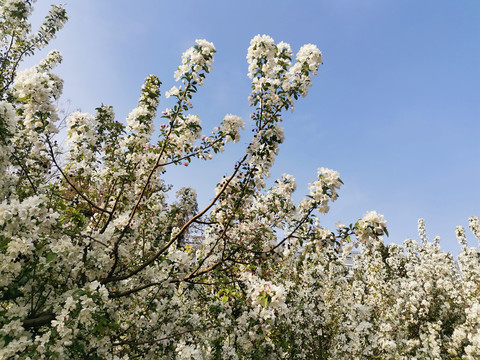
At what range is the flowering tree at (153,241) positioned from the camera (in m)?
3.46

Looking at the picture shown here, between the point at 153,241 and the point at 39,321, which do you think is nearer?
the point at 39,321

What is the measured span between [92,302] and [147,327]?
245 centimetres

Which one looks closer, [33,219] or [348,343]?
[33,219]

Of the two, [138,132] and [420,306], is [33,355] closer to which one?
[138,132]

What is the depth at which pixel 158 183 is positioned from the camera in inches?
237

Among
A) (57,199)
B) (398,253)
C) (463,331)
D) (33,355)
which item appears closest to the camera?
(33,355)

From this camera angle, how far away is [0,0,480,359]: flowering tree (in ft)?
11.3

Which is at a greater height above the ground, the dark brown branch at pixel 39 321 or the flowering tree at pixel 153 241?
→ the flowering tree at pixel 153 241

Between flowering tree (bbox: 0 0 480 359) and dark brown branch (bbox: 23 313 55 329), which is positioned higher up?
flowering tree (bbox: 0 0 480 359)

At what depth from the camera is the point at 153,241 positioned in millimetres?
6297

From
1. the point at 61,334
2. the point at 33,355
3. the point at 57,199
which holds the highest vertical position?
the point at 57,199

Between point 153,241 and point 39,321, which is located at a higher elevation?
point 153,241

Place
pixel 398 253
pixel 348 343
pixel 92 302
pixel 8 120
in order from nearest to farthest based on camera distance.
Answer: pixel 92 302, pixel 8 120, pixel 348 343, pixel 398 253

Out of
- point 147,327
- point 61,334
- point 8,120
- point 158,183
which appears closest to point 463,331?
point 147,327
